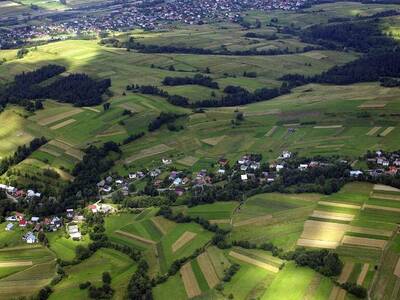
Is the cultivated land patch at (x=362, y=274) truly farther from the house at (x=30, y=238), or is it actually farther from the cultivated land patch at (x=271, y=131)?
the cultivated land patch at (x=271, y=131)

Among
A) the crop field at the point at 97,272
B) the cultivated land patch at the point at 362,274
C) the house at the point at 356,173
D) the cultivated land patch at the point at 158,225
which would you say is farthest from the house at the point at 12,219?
the house at the point at 356,173

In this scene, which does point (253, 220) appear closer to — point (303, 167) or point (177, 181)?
point (303, 167)

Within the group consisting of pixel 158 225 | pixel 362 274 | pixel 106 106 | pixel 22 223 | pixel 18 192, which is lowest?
pixel 18 192

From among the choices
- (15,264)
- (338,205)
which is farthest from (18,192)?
(338,205)

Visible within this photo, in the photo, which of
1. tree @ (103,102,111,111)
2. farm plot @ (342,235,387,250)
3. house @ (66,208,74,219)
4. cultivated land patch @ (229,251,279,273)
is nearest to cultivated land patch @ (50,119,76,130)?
tree @ (103,102,111,111)

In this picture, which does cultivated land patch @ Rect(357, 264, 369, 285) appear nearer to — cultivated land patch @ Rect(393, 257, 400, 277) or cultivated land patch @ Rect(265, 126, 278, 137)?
cultivated land patch @ Rect(393, 257, 400, 277)
